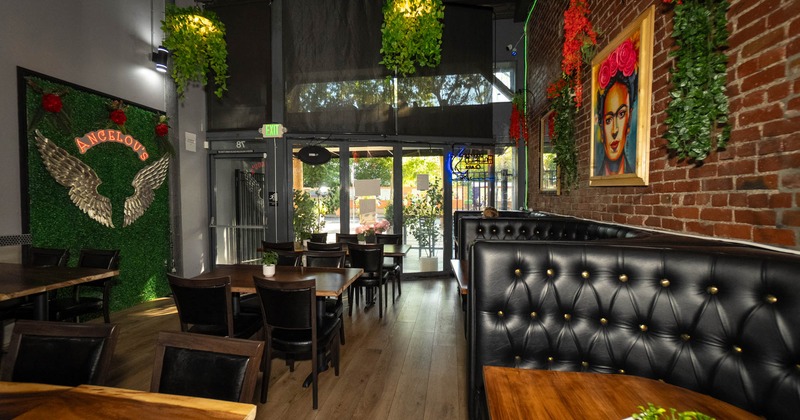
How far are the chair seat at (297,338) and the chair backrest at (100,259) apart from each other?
81.8 inches

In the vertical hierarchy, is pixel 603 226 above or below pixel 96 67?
below

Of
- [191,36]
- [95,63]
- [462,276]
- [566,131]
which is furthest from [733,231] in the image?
[95,63]

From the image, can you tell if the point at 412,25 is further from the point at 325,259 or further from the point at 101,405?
the point at 101,405

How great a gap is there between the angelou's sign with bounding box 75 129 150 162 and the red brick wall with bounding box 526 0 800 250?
567 centimetres

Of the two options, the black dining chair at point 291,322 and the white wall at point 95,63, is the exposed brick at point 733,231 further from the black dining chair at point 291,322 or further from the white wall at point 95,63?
the white wall at point 95,63

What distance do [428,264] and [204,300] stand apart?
14.6ft

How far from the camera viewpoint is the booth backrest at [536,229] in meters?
2.70

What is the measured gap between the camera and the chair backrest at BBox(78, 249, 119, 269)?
334 cm

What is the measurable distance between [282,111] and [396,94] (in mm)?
1986

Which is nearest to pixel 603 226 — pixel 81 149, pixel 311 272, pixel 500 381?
pixel 500 381

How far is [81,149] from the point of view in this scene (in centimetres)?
396

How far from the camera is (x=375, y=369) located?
2893 mm

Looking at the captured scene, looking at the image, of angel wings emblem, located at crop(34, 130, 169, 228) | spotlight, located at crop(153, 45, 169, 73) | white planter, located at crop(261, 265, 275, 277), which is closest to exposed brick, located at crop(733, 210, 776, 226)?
white planter, located at crop(261, 265, 275, 277)

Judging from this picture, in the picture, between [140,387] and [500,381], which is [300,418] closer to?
[140,387]
